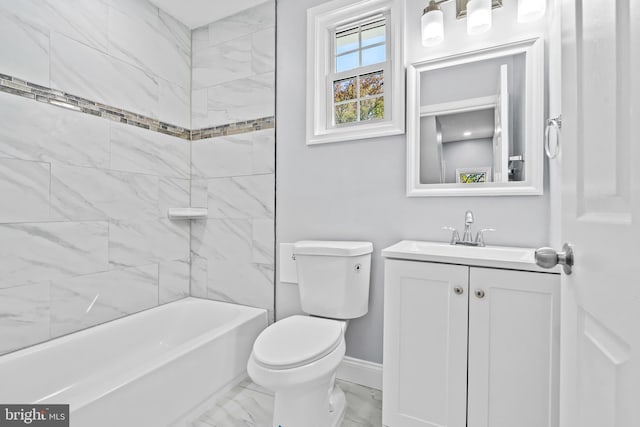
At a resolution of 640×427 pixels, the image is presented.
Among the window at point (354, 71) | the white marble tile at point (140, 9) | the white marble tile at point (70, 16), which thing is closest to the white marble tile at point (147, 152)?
the white marble tile at point (70, 16)

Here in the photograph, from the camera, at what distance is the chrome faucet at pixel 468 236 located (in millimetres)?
1565

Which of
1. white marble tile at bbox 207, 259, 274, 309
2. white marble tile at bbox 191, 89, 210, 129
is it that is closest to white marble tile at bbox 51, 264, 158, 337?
white marble tile at bbox 207, 259, 274, 309

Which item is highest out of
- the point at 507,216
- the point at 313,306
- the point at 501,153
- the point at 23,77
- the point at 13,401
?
the point at 23,77

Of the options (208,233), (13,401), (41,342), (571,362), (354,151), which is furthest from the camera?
(208,233)

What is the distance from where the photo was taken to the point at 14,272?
5.05ft

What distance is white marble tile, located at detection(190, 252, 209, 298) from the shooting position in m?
2.44

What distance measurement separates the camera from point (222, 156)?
2.37 metres

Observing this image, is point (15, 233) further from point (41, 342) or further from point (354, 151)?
point (354, 151)

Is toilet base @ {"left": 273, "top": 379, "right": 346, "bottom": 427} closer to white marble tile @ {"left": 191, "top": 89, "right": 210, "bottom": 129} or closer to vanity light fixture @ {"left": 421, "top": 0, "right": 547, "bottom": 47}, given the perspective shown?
vanity light fixture @ {"left": 421, "top": 0, "right": 547, "bottom": 47}

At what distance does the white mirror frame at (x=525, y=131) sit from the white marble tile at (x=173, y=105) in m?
1.73

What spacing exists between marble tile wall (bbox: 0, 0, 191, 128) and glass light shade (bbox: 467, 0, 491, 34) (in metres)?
2.05

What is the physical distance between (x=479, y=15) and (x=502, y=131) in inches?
23.0

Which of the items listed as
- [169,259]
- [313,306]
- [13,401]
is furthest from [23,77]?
[313,306]

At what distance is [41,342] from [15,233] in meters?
0.59
